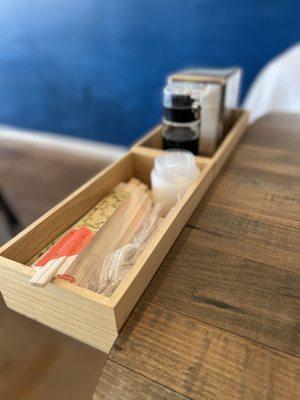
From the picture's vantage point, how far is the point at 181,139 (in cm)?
65

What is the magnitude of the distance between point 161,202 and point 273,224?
191 mm

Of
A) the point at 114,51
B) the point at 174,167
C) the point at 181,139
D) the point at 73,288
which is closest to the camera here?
the point at 73,288

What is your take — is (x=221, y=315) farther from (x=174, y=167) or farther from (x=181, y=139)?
(x=181, y=139)

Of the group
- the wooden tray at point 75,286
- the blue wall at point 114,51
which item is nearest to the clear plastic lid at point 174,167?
the wooden tray at point 75,286

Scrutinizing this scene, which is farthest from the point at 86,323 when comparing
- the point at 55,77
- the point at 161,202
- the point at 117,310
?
the point at 55,77

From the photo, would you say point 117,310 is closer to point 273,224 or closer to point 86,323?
point 86,323

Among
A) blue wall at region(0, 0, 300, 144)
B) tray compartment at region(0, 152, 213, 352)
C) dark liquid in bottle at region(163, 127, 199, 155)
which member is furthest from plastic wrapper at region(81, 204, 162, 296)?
blue wall at region(0, 0, 300, 144)

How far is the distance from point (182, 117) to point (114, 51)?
4.80 ft

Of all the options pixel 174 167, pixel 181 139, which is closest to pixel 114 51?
pixel 181 139

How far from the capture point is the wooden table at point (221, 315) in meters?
0.29

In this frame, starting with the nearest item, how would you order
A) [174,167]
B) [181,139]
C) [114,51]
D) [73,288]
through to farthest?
[73,288] < [174,167] < [181,139] < [114,51]

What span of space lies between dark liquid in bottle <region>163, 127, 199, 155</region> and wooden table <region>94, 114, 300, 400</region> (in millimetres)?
144

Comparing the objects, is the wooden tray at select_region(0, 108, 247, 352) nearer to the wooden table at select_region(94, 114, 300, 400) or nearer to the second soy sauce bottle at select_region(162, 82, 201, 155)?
the wooden table at select_region(94, 114, 300, 400)

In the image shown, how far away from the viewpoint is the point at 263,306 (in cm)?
36
